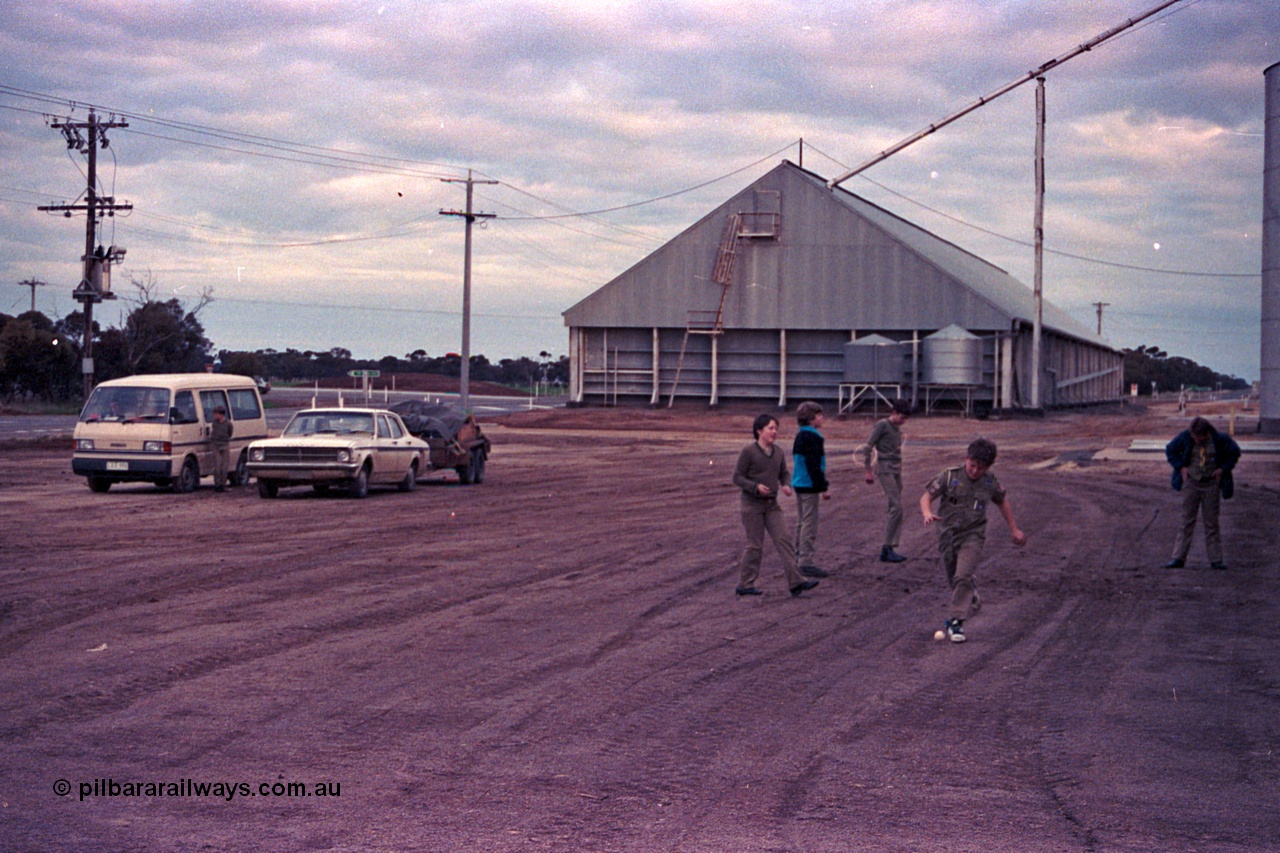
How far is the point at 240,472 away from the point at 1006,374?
4034cm

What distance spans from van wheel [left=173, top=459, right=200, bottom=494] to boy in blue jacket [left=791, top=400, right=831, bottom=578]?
12892 millimetres

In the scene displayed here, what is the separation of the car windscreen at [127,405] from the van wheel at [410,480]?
4.18 metres

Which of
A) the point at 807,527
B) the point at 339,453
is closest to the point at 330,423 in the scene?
the point at 339,453

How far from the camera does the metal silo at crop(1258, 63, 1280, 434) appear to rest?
130ft

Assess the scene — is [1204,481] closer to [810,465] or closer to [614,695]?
[810,465]

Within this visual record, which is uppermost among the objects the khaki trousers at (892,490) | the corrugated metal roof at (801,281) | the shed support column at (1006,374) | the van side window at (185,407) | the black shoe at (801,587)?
the corrugated metal roof at (801,281)

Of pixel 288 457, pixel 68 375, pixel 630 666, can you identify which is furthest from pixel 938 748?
pixel 68 375

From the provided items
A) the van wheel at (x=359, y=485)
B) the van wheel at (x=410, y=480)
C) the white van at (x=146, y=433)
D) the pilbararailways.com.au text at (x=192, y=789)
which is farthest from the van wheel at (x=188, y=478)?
the pilbararailways.com.au text at (x=192, y=789)

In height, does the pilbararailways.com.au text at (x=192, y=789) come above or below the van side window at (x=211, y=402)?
below

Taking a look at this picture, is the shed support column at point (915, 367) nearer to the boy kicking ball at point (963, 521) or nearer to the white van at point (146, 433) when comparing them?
the white van at point (146, 433)

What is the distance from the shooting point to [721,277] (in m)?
61.2

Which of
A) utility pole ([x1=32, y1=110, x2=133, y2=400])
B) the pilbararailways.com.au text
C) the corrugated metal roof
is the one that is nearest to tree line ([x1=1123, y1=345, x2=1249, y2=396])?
the corrugated metal roof

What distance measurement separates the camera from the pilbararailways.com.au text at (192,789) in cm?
613

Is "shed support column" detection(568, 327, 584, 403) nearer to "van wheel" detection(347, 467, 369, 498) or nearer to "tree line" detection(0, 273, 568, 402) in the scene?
"tree line" detection(0, 273, 568, 402)
